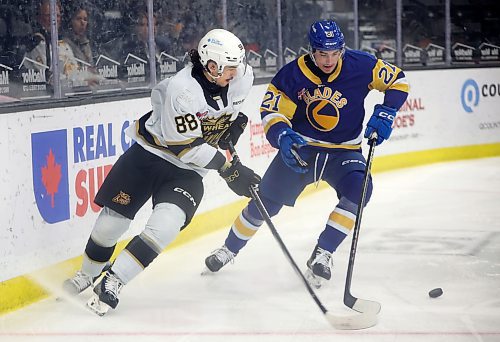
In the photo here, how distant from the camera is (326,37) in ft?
13.8

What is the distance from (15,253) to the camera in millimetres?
4117

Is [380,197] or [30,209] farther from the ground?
[30,209]

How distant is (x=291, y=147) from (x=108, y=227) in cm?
80

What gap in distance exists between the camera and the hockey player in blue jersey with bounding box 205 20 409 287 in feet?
14.2

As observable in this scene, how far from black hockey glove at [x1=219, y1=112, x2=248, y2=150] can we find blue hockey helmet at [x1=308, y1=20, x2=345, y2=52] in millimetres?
419

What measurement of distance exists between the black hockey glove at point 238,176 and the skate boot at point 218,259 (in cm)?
66

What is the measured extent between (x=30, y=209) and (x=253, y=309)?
980 mm

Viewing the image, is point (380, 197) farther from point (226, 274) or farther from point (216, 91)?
point (216, 91)

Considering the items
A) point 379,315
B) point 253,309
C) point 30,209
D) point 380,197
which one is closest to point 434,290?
point 379,315

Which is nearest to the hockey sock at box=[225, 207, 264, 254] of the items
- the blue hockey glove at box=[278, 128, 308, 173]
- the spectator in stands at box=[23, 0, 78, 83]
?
the blue hockey glove at box=[278, 128, 308, 173]

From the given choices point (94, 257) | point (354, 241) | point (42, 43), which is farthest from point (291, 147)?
point (42, 43)

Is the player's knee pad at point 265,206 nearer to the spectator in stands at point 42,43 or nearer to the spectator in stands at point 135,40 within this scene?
the spectator in stands at point 42,43

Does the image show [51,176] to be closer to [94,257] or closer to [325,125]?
[94,257]

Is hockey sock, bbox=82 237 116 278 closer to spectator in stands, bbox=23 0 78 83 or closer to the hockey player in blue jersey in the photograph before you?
the hockey player in blue jersey
